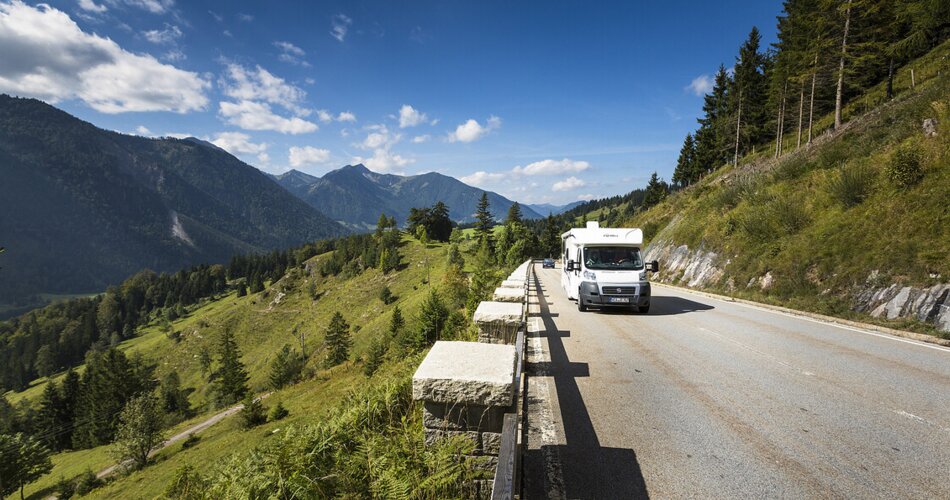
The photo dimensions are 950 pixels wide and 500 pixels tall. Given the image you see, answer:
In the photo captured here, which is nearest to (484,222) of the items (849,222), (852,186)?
(852,186)

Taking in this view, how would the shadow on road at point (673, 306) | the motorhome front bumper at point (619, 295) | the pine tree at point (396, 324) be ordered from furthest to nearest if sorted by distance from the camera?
1. the pine tree at point (396, 324)
2. the shadow on road at point (673, 306)
3. the motorhome front bumper at point (619, 295)

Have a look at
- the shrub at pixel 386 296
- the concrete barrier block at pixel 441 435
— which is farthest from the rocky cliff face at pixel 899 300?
the shrub at pixel 386 296

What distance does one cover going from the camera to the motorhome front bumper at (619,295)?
1261cm

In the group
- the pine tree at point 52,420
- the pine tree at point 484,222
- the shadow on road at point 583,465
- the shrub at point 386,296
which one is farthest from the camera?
the pine tree at point 484,222

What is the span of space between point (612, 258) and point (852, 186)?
1022 centimetres

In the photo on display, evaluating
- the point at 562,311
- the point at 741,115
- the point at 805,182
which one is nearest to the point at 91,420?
the point at 562,311

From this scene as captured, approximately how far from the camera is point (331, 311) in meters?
110

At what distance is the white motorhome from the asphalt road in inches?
138

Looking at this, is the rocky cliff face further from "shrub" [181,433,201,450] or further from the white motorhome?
"shrub" [181,433,201,450]

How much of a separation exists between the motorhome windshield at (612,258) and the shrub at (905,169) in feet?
30.0

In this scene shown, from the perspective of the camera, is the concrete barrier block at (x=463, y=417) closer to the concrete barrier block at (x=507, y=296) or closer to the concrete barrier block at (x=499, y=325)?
the concrete barrier block at (x=499, y=325)

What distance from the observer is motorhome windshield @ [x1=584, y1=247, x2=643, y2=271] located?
13.6 meters

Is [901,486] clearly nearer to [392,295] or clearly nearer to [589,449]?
[589,449]

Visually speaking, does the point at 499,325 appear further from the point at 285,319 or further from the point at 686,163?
the point at 285,319
